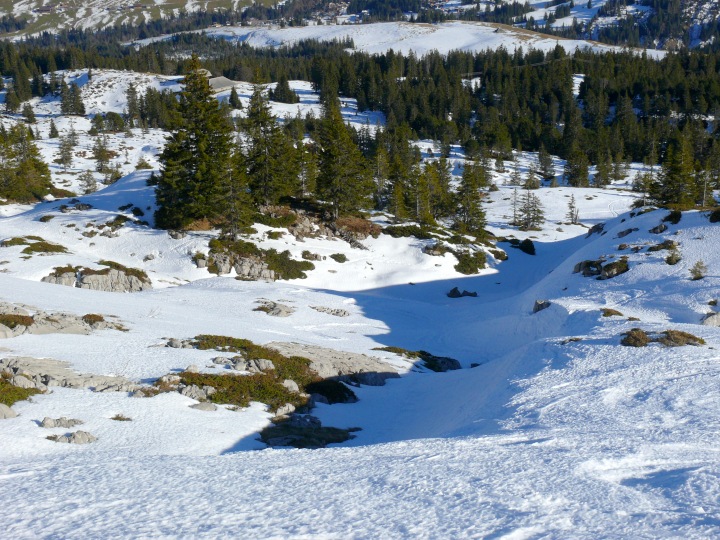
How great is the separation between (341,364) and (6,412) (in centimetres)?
1225

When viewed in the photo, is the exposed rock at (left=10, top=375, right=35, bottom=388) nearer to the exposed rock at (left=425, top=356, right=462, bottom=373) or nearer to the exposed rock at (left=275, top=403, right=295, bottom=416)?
the exposed rock at (left=275, top=403, right=295, bottom=416)

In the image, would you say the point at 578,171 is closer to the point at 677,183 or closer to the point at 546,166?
the point at 546,166

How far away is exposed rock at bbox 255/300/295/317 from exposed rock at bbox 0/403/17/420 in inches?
699

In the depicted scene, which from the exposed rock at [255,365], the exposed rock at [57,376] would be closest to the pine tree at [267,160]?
the exposed rock at [255,365]

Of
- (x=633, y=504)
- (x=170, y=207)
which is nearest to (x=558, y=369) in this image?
(x=633, y=504)

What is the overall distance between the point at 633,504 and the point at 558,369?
10797 mm

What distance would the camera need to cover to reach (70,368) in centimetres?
1714

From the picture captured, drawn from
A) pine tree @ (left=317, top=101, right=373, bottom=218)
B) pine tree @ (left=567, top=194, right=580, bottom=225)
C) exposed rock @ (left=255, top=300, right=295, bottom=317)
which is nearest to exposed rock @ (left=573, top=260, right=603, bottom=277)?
exposed rock @ (left=255, top=300, right=295, bottom=317)

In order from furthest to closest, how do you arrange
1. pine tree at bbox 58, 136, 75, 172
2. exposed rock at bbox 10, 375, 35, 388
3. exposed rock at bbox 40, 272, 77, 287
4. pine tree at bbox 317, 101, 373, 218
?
pine tree at bbox 58, 136, 75, 172
pine tree at bbox 317, 101, 373, 218
exposed rock at bbox 40, 272, 77, 287
exposed rock at bbox 10, 375, 35, 388

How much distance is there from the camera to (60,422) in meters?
13.3

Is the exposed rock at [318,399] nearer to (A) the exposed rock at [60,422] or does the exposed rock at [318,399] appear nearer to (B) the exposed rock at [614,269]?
(A) the exposed rock at [60,422]

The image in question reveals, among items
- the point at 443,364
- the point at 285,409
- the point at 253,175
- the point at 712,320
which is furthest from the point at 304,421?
the point at 253,175

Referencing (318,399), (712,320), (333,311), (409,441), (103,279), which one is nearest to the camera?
(409,441)

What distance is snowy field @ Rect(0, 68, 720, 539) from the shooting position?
726cm
